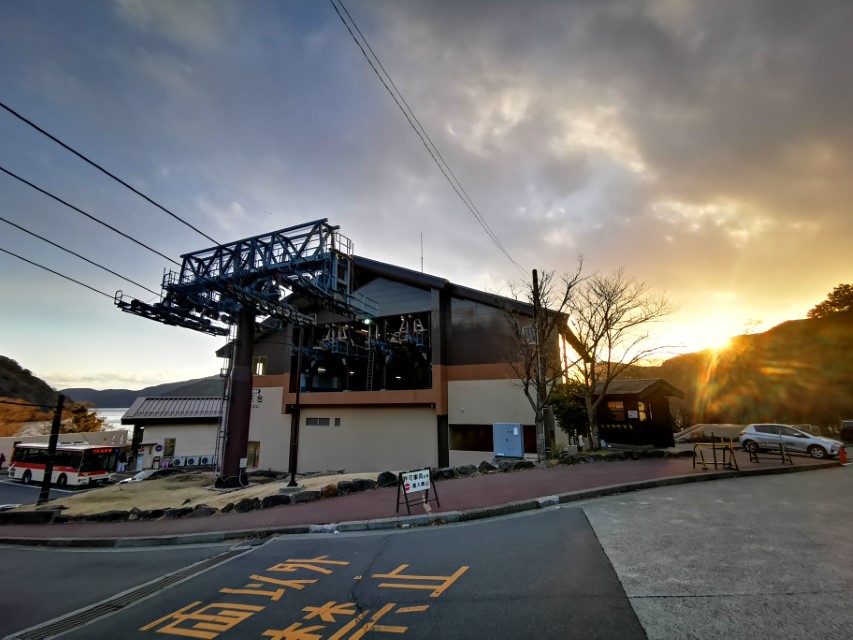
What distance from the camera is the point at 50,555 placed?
942 cm

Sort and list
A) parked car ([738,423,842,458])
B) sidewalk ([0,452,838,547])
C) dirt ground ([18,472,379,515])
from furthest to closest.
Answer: parked car ([738,423,842,458]), dirt ground ([18,472,379,515]), sidewalk ([0,452,838,547])

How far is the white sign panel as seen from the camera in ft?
29.6

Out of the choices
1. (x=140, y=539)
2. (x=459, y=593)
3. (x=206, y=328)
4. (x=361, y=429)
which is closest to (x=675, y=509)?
(x=459, y=593)

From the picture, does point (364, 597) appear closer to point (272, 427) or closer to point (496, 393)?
point (496, 393)

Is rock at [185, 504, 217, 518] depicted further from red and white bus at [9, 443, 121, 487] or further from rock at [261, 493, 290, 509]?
red and white bus at [9, 443, 121, 487]

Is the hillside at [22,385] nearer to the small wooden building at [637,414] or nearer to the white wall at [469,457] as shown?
the white wall at [469,457]

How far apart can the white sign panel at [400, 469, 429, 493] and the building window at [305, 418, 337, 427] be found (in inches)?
763

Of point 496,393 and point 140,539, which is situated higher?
point 496,393

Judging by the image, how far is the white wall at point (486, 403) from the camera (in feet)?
71.0

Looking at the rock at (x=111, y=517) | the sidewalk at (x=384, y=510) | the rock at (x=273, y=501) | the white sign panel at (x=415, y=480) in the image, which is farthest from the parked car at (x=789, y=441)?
the rock at (x=111, y=517)

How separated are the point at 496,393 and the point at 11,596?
64.2 feet

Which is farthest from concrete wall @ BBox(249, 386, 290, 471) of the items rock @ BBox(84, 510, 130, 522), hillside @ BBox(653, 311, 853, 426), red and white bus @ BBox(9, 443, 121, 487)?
hillside @ BBox(653, 311, 853, 426)

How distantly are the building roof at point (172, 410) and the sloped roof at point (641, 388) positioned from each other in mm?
33981

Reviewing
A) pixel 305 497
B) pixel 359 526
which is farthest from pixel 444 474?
pixel 359 526
